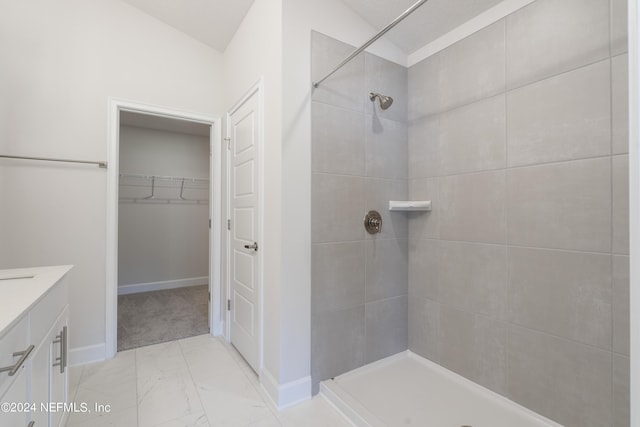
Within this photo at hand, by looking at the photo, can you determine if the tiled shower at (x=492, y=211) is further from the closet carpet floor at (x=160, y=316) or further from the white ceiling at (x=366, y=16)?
the closet carpet floor at (x=160, y=316)

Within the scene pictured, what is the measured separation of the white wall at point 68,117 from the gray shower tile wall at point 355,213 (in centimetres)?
161

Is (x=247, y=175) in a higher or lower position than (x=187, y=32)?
lower

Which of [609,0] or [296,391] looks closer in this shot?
[609,0]

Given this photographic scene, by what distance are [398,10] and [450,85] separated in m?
0.59

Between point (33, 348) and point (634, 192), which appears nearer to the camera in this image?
point (634, 192)

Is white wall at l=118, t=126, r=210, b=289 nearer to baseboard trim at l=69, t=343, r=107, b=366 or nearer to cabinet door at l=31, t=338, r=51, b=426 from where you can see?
baseboard trim at l=69, t=343, r=107, b=366

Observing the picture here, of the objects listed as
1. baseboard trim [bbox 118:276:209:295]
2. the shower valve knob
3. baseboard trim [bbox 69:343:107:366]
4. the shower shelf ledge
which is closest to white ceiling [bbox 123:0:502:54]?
the shower shelf ledge

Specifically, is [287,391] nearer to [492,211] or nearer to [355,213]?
[355,213]

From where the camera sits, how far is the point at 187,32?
255cm

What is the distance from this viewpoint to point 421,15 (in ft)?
6.15

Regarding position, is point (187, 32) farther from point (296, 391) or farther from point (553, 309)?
point (553, 309)

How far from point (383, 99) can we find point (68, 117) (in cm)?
230

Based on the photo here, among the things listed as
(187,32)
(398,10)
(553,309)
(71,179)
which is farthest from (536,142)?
(71,179)

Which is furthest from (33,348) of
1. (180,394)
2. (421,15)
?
(421,15)
